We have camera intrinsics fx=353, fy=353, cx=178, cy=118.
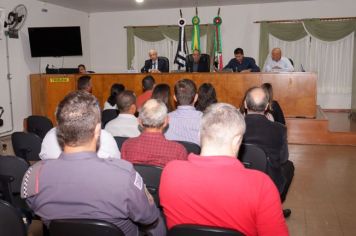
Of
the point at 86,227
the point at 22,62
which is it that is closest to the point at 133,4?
the point at 22,62

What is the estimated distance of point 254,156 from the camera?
8.22ft

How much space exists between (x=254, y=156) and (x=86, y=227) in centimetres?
150

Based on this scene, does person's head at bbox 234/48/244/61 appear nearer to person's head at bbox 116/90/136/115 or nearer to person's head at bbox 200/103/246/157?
person's head at bbox 116/90/136/115

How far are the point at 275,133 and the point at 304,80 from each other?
12.7 ft

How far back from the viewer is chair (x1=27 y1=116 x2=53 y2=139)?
4.10m

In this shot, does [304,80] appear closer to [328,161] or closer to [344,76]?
[328,161]

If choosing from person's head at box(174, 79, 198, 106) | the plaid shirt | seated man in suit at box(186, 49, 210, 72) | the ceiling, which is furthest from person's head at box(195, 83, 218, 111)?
the ceiling

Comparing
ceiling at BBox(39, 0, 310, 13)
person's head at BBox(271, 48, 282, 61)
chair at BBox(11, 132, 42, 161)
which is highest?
ceiling at BBox(39, 0, 310, 13)

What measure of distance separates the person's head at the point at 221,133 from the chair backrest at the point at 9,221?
2.68 ft

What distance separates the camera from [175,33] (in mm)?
9695

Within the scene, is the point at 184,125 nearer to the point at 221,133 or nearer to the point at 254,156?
the point at 254,156

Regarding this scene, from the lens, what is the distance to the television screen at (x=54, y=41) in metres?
7.51

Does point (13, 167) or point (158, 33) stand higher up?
point (158, 33)

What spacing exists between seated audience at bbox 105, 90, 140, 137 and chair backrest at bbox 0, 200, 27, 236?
1.64 m
